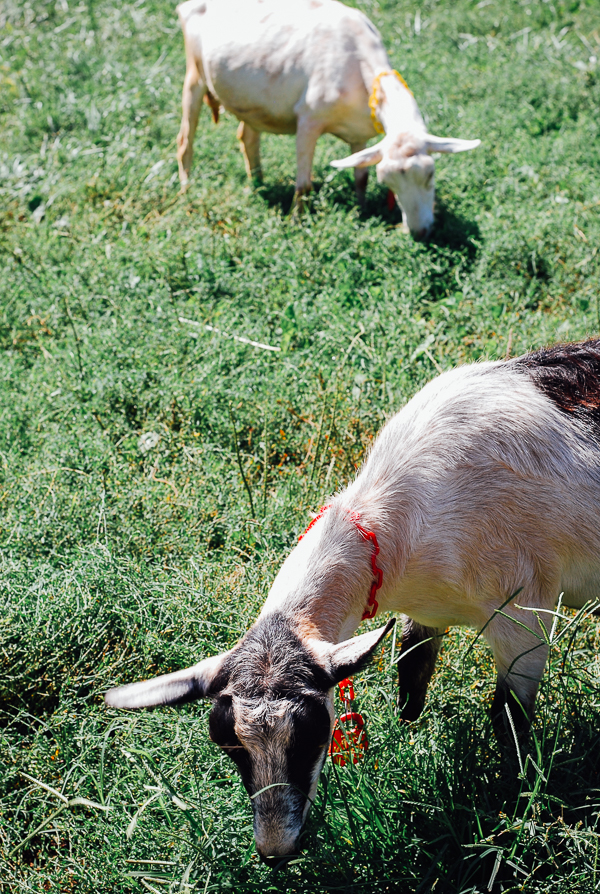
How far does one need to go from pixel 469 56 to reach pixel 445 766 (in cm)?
930

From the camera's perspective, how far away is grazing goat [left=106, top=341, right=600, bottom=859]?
2695mm

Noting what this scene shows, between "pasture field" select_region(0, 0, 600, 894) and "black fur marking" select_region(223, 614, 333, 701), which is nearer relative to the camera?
"black fur marking" select_region(223, 614, 333, 701)

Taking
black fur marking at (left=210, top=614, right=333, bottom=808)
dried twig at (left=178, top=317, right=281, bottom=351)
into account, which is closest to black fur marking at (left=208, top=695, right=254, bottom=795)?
black fur marking at (left=210, top=614, right=333, bottom=808)

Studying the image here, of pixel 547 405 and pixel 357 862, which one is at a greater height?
pixel 547 405

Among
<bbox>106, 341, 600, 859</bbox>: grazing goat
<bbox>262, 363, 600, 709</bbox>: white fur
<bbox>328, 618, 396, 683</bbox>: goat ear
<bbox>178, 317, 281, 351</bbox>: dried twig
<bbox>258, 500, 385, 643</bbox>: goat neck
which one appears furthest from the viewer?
<bbox>178, 317, 281, 351</bbox>: dried twig

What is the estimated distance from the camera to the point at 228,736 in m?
2.62

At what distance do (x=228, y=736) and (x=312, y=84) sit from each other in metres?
6.66

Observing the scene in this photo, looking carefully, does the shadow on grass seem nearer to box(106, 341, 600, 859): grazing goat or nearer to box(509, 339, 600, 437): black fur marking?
box(509, 339, 600, 437): black fur marking

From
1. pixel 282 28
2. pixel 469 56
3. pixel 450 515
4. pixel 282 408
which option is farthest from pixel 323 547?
pixel 469 56

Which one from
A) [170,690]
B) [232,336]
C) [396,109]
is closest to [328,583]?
[170,690]

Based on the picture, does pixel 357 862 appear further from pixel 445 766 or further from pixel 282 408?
pixel 282 408

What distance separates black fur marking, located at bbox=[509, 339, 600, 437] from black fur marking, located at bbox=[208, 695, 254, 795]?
1.80 m

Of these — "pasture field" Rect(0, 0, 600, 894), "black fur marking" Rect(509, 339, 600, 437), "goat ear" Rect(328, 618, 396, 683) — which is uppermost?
"black fur marking" Rect(509, 339, 600, 437)

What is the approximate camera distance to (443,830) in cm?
286
